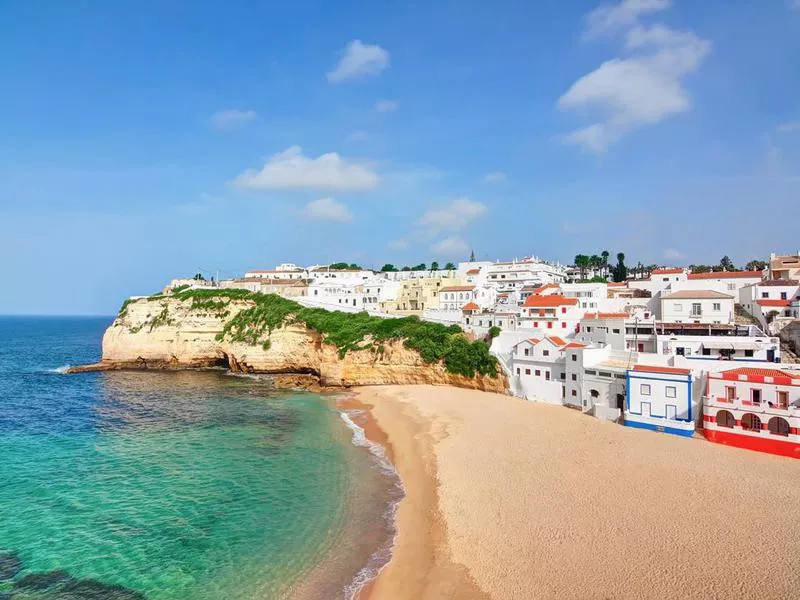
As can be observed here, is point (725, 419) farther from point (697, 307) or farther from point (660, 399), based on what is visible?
point (697, 307)

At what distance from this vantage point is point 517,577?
13.6 meters

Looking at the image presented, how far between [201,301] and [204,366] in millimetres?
8248

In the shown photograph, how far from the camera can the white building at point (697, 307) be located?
40.5 m

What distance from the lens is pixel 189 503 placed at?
62.6 ft

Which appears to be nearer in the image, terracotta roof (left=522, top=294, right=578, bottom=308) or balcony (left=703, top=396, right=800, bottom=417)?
balcony (left=703, top=396, right=800, bottom=417)

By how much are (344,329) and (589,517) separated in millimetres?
33781

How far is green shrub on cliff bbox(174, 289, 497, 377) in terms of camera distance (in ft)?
132

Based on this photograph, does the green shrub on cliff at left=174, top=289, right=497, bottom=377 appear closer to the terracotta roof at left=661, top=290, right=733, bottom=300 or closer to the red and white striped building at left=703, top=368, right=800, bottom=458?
the red and white striped building at left=703, top=368, right=800, bottom=458

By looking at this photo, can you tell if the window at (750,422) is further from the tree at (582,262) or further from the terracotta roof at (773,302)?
the tree at (582,262)

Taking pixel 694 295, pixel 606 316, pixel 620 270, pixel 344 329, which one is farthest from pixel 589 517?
pixel 620 270

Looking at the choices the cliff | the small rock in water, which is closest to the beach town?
the cliff

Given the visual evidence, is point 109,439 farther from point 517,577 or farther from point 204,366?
point 204,366

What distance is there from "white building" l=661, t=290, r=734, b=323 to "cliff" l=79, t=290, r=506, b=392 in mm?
18411

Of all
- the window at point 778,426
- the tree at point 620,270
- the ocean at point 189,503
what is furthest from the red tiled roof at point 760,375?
the tree at point 620,270
